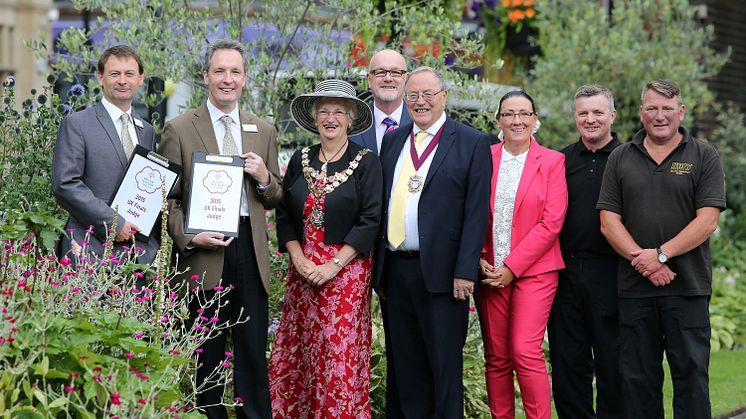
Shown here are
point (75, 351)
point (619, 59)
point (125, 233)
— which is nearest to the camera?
point (75, 351)

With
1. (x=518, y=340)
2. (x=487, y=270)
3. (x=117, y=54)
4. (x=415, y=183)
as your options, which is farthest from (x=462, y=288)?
(x=117, y=54)

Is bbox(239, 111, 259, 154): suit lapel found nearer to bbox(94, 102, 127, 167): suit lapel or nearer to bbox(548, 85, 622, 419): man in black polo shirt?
bbox(94, 102, 127, 167): suit lapel

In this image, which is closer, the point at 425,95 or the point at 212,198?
the point at 212,198

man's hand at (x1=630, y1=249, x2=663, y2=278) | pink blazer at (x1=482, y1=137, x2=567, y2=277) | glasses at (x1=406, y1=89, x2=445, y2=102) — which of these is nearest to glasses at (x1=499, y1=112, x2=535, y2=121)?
pink blazer at (x1=482, y1=137, x2=567, y2=277)

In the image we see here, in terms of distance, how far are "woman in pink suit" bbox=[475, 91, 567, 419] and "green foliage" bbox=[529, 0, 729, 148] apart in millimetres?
6348

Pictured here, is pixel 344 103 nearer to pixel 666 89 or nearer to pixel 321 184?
pixel 321 184

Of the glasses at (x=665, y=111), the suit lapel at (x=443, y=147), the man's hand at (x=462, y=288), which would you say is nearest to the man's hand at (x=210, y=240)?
the suit lapel at (x=443, y=147)

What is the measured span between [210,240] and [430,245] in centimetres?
129

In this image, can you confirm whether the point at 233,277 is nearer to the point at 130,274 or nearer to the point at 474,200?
the point at 130,274

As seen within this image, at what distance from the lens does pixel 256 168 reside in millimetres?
5992

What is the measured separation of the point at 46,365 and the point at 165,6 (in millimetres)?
4395

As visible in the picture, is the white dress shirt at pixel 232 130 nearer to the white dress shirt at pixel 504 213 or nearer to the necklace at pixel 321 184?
the necklace at pixel 321 184

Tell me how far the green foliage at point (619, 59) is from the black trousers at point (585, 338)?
634 centimetres

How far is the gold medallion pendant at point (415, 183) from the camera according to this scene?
6.22 metres
